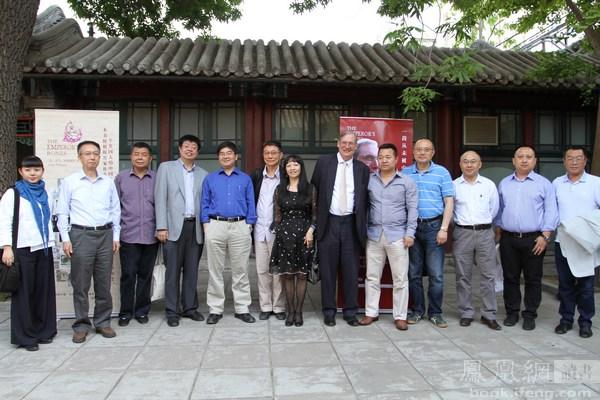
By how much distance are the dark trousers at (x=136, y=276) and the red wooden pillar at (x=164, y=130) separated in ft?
10.9

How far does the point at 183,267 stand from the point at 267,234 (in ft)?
3.31

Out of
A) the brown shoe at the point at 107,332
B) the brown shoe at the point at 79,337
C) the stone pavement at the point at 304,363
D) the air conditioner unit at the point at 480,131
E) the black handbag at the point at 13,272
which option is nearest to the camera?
the stone pavement at the point at 304,363

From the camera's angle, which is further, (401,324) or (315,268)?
(315,268)

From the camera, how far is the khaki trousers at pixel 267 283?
5301mm

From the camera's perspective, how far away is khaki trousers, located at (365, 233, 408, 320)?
5.02 m

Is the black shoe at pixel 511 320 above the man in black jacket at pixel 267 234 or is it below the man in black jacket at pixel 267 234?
below

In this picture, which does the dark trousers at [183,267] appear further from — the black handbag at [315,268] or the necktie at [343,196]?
the necktie at [343,196]

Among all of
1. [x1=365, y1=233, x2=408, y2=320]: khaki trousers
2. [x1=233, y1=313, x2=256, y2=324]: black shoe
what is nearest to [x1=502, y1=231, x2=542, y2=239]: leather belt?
[x1=365, y1=233, x2=408, y2=320]: khaki trousers

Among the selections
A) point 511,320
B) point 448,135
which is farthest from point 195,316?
point 448,135

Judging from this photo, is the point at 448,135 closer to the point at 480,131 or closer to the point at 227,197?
the point at 480,131

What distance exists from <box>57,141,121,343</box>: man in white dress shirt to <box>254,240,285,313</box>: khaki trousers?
1484mm

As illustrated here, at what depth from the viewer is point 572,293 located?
4988mm

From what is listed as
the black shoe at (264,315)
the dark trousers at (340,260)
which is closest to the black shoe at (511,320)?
the dark trousers at (340,260)

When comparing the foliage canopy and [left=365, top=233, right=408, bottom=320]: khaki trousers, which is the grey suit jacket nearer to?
[left=365, top=233, right=408, bottom=320]: khaki trousers
